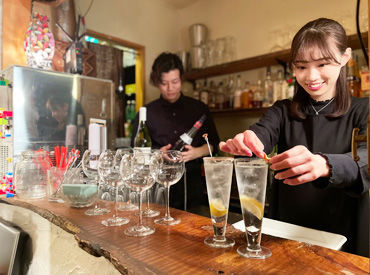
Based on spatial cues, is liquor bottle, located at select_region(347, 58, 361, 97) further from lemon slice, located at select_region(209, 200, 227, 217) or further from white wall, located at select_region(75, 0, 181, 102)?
white wall, located at select_region(75, 0, 181, 102)

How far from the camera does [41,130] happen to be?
6.08 feet

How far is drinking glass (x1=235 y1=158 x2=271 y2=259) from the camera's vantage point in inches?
24.6

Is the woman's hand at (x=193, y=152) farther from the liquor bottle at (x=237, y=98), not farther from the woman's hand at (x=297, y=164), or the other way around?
the woman's hand at (x=297, y=164)

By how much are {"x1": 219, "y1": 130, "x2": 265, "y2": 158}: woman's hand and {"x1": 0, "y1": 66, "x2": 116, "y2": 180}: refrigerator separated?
39.9 inches

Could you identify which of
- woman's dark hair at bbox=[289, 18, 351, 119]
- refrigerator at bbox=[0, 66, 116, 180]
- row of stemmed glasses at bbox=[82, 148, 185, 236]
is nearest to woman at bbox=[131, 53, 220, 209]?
refrigerator at bbox=[0, 66, 116, 180]

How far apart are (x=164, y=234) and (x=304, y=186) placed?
2.02ft

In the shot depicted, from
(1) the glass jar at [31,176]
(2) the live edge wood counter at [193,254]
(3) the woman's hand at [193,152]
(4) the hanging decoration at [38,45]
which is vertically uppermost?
(4) the hanging decoration at [38,45]

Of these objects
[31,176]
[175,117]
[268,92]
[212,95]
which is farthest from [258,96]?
[31,176]

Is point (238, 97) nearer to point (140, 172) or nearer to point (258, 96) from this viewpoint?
point (258, 96)

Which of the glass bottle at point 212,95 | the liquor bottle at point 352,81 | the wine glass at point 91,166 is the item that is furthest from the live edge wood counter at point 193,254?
the glass bottle at point 212,95

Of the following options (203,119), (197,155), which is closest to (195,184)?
(197,155)

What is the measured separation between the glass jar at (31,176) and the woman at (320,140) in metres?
0.89

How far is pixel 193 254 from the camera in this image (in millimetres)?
654

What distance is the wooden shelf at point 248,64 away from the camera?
2.12 metres
